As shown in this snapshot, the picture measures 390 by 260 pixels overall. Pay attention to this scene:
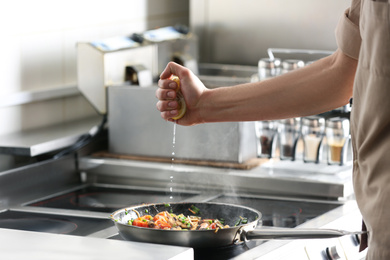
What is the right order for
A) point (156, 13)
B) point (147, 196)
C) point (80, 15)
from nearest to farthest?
point (147, 196) < point (80, 15) < point (156, 13)

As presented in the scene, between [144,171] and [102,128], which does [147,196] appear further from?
[102,128]

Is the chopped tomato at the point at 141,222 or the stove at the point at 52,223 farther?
the stove at the point at 52,223

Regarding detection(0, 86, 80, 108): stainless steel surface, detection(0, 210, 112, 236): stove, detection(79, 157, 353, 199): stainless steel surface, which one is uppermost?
detection(0, 86, 80, 108): stainless steel surface

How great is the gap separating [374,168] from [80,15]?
1.41m

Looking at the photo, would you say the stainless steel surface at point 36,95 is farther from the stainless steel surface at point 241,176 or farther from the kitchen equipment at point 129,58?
the stainless steel surface at point 241,176

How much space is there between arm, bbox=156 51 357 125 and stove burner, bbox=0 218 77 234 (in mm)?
359

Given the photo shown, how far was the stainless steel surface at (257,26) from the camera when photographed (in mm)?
2625

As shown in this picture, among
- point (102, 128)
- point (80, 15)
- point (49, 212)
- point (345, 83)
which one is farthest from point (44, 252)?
point (80, 15)

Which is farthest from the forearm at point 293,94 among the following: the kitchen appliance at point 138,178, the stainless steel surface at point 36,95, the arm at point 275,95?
the stainless steel surface at point 36,95

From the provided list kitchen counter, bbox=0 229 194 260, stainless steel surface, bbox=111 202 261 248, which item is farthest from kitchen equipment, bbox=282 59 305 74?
kitchen counter, bbox=0 229 194 260

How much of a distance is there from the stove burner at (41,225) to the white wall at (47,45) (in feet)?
1.47

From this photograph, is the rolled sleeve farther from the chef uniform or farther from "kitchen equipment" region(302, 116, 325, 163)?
"kitchen equipment" region(302, 116, 325, 163)

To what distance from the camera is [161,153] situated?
229 cm

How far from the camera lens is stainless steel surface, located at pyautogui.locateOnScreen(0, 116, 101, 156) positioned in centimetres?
205
